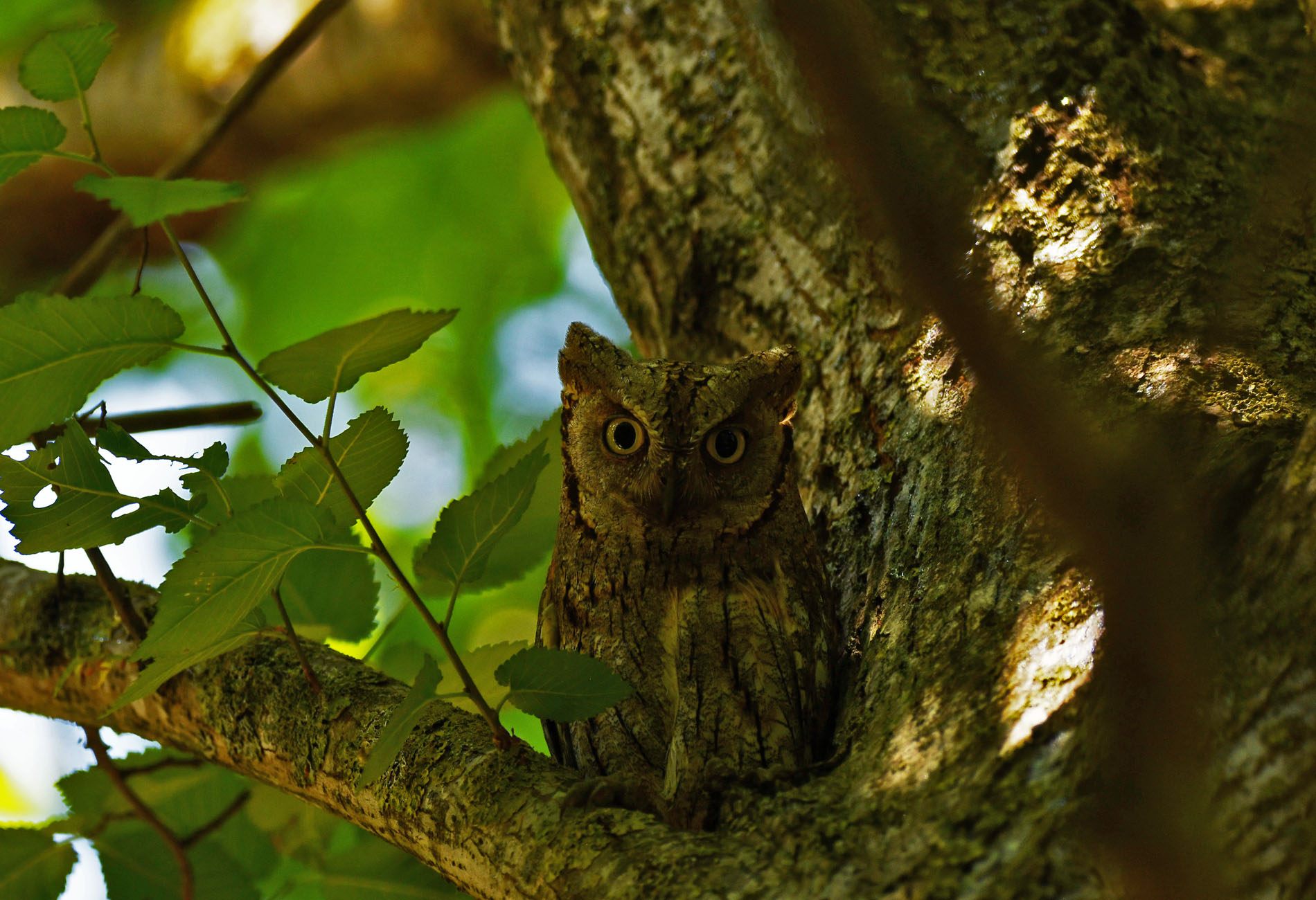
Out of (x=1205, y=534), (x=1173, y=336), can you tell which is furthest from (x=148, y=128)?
(x=1205, y=534)

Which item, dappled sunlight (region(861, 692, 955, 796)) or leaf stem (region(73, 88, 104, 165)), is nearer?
dappled sunlight (region(861, 692, 955, 796))

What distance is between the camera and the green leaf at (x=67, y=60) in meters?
1.63

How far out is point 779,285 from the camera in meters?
2.58

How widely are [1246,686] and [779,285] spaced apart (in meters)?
1.52

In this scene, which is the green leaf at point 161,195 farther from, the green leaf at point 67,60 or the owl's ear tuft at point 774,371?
the owl's ear tuft at point 774,371

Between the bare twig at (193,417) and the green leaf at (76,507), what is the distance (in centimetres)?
77

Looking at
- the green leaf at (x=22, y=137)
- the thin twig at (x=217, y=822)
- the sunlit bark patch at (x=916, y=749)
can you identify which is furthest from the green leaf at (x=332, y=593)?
the sunlit bark patch at (x=916, y=749)

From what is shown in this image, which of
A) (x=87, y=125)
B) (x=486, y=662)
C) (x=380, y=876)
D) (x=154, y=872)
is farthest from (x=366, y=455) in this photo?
(x=154, y=872)

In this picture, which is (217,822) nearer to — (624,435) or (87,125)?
(624,435)

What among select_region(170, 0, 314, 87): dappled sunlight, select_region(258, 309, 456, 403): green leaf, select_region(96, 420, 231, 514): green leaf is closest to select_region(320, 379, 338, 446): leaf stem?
select_region(258, 309, 456, 403): green leaf

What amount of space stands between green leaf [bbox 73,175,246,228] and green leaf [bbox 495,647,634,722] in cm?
73

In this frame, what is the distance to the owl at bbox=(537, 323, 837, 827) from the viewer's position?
6.68 ft

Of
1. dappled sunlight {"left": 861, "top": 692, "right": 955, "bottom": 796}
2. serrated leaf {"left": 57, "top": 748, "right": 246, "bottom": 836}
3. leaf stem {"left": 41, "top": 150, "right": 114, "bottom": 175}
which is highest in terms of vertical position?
leaf stem {"left": 41, "top": 150, "right": 114, "bottom": 175}

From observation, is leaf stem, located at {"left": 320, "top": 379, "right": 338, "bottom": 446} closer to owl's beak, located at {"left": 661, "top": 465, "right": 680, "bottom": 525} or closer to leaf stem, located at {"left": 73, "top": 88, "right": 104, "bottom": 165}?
leaf stem, located at {"left": 73, "top": 88, "right": 104, "bottom": 165}
